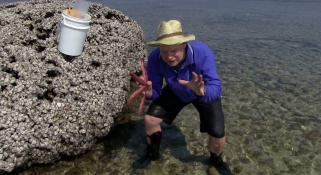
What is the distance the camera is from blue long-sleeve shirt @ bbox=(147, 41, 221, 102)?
19.2 ft

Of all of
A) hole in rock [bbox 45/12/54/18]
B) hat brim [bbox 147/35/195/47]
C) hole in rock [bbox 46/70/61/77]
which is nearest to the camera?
hat brim [bbox 147/35/195/47]

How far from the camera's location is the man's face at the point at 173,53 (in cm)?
560

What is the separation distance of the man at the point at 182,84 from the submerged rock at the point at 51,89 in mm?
1080

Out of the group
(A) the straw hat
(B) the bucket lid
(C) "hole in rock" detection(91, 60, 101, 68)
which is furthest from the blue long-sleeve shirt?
(C) "hole in rock" detection(91, 60, 101, 68)

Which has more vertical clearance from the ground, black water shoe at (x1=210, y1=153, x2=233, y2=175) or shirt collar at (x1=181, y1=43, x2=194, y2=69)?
shirt collar at (x1=181, y1=43, x2=194, y2=69)

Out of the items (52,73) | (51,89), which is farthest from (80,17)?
(51,89)

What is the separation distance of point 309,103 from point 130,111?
4.20 meters

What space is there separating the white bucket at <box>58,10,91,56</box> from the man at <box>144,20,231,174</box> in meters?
1.24

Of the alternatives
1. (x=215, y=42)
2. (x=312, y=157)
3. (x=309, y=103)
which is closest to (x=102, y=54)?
(x=312, y=157)

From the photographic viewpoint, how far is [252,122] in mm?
8344

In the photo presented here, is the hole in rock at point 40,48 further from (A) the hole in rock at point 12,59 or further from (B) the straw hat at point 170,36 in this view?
(B) the straw hat at point 170,36

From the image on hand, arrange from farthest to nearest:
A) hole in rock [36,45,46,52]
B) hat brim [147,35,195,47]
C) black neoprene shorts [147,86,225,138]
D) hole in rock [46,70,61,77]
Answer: hole in rock [36,45,46,52] → hole in rock [46,70,61,77] → black neoprene shorts [147,86,225,138] → hat brim [147,35,195,47]

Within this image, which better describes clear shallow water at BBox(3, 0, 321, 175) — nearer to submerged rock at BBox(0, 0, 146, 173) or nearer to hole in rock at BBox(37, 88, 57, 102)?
submerged rock at BBox(0, 0, 146, 173)

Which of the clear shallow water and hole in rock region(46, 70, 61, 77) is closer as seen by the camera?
the clear shallow water
